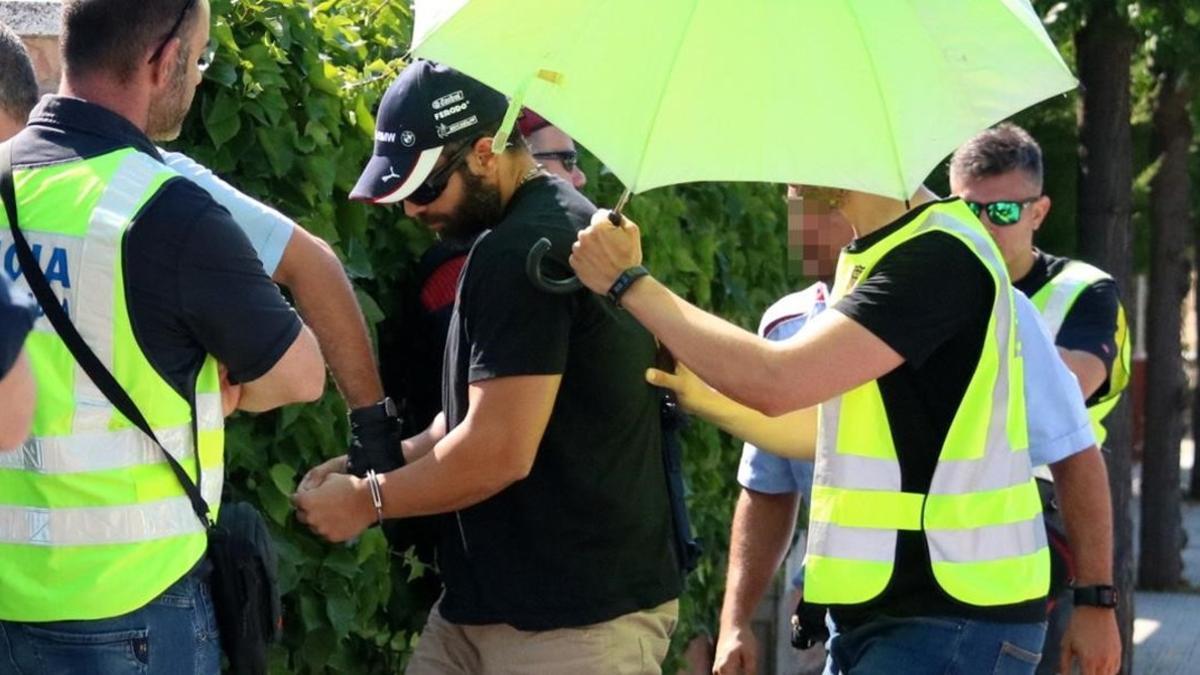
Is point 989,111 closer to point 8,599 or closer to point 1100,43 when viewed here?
point 8,599

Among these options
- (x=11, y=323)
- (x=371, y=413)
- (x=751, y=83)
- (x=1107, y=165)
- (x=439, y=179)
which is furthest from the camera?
(x=1107, y=165)

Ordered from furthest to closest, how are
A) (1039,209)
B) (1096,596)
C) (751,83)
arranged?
(1039,209), (1096,596), (751,83)

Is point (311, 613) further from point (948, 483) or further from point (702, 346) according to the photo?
point (948, 483)

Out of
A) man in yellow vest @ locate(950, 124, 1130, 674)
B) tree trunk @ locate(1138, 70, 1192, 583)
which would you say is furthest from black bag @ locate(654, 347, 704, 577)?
tree trunk @ locate(1138, 70, 1192, 583)

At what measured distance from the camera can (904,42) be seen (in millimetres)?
3221

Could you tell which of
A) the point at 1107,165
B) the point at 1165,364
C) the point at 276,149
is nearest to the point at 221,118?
the point at 276,149

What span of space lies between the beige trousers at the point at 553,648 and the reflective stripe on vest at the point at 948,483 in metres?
0.47

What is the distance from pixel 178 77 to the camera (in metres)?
3.06

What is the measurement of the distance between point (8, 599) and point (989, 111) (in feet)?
5.89

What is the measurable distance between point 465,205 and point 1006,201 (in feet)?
7.81

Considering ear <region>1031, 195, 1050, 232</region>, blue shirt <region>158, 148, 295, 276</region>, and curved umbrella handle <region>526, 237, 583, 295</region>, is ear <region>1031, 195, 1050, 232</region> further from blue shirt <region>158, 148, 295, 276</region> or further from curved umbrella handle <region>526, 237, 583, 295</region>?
blue shirt <region>158, 148, 295, 276</region>

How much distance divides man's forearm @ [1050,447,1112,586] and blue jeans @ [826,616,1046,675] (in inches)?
20.0

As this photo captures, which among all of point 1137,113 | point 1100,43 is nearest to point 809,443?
point 1100,43

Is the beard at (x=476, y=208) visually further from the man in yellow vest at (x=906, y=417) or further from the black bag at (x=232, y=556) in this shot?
the black bag at (x=232, y=556)
